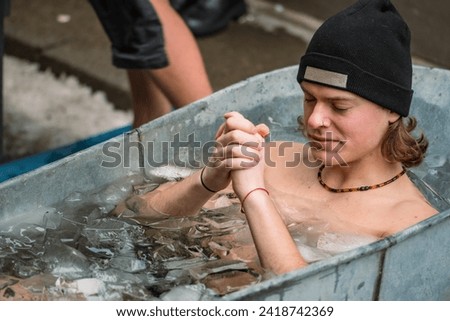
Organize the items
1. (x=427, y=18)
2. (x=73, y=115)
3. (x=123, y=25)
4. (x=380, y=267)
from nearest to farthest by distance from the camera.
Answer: (x=380, y=267), (x=123, y=25), (x=73, y=115), (x=427, y=18)

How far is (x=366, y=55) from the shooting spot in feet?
8.19

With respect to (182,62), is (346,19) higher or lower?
higher

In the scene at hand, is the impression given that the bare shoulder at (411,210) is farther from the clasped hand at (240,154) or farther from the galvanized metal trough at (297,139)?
the clasped hand at (240,154)

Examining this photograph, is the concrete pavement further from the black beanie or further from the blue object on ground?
the black beanie

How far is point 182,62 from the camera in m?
3.45

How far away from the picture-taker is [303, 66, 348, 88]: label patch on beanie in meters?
2.49

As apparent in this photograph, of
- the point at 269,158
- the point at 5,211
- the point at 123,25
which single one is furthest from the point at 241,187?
the point at 123,25

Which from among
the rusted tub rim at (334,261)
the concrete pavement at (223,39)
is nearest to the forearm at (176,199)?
the rusted tub rim at (334,261)

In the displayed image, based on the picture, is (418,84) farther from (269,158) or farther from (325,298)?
(325,298)

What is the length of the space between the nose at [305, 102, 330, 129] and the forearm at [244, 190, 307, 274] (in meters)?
0.22

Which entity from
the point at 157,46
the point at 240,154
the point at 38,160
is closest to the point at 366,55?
the point at 240,154

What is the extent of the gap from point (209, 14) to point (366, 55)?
205cm
